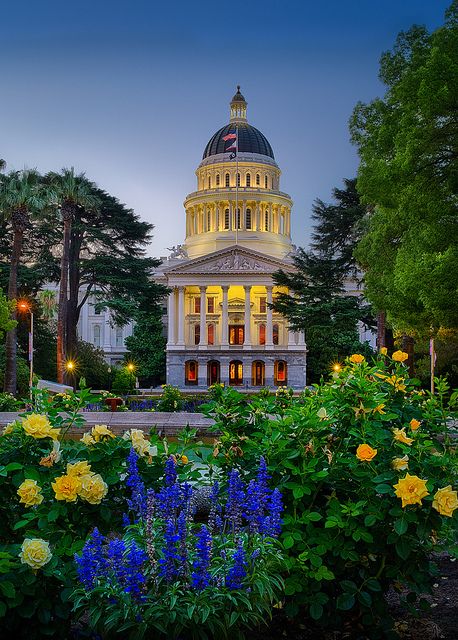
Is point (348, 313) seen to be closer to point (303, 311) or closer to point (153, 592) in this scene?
point (303, 311)

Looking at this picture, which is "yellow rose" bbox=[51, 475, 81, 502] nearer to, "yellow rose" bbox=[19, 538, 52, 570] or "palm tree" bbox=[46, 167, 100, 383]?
"yellow rose" bbox=[19, 538, 52, 570]

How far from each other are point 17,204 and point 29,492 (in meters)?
35.3

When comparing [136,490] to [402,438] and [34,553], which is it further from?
[402,438]

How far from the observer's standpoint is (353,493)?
16.5 ft

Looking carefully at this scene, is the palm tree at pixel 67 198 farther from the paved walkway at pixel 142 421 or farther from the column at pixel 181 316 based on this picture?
the column at pixel 181 316

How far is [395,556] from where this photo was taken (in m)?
5.07

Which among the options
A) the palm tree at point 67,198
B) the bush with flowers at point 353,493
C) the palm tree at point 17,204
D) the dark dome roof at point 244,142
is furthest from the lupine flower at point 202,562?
the dark dome roof at point 244,142

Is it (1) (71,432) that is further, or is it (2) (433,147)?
(2) (433,147)

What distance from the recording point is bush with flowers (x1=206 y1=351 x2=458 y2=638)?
185 inches

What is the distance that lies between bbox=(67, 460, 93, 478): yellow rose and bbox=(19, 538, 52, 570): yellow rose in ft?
1.62

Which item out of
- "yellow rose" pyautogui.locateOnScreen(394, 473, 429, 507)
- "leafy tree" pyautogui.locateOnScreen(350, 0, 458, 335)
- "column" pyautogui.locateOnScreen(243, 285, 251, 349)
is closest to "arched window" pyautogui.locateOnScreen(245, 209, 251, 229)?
"column" pyautogui.locateOnScreen(243, 285, 251, 349)

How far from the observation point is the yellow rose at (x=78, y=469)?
4676 mm

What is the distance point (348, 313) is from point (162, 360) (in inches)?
1410

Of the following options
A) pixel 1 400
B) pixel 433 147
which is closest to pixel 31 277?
pixel 1 400
